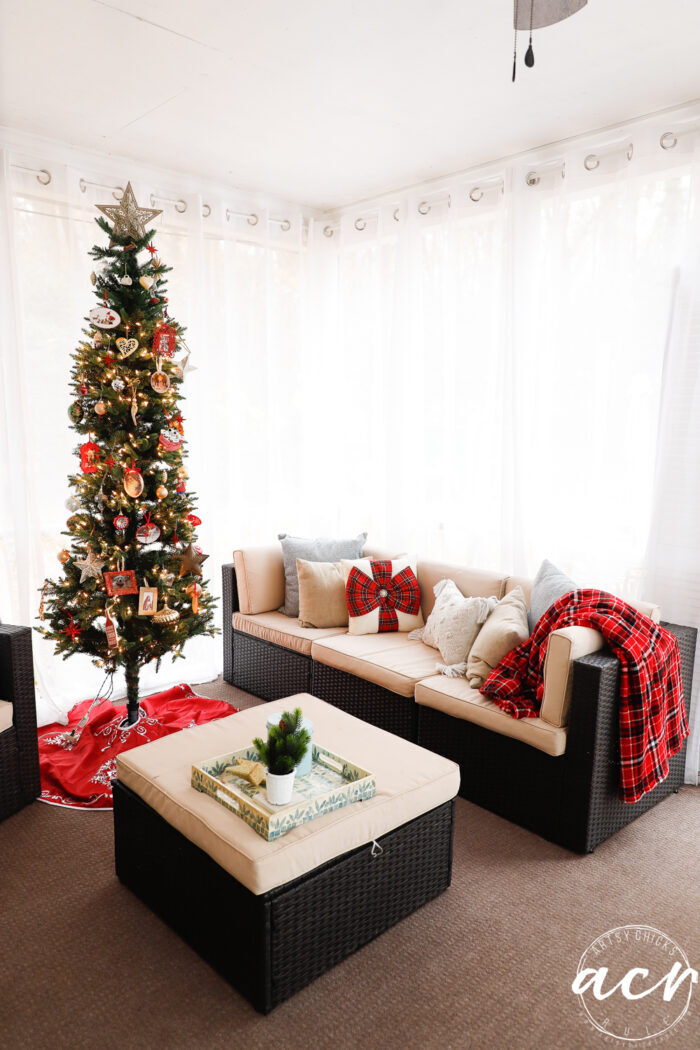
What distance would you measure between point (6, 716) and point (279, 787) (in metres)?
1.30

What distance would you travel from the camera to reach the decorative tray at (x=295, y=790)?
73.5 inches

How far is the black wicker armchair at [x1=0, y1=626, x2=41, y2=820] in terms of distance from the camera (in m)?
2.65

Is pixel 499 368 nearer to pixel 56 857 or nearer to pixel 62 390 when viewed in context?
pixel 62 390

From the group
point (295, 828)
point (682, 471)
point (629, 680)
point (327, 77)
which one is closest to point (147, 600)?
point (295, 828)

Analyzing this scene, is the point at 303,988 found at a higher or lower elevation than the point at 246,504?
lower

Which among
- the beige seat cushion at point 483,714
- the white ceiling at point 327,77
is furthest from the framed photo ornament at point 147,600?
the white ceiling at point 327,77

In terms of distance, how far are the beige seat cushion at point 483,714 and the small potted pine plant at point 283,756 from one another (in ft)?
3.32

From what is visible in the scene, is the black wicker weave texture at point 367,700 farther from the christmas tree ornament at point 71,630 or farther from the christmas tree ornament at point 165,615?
the christmas tree ornament at point 71,630

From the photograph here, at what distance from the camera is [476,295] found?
12.4 feet

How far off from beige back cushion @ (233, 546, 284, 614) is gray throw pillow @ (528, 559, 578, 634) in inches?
58.7

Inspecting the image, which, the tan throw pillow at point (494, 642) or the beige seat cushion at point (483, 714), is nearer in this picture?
the beige seat cushion at point (483, 714)

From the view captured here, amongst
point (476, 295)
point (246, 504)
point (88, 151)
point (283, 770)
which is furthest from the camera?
point (246, 504)

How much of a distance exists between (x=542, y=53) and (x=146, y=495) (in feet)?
7.62

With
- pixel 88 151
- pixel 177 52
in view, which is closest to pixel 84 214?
pixel 88 151
